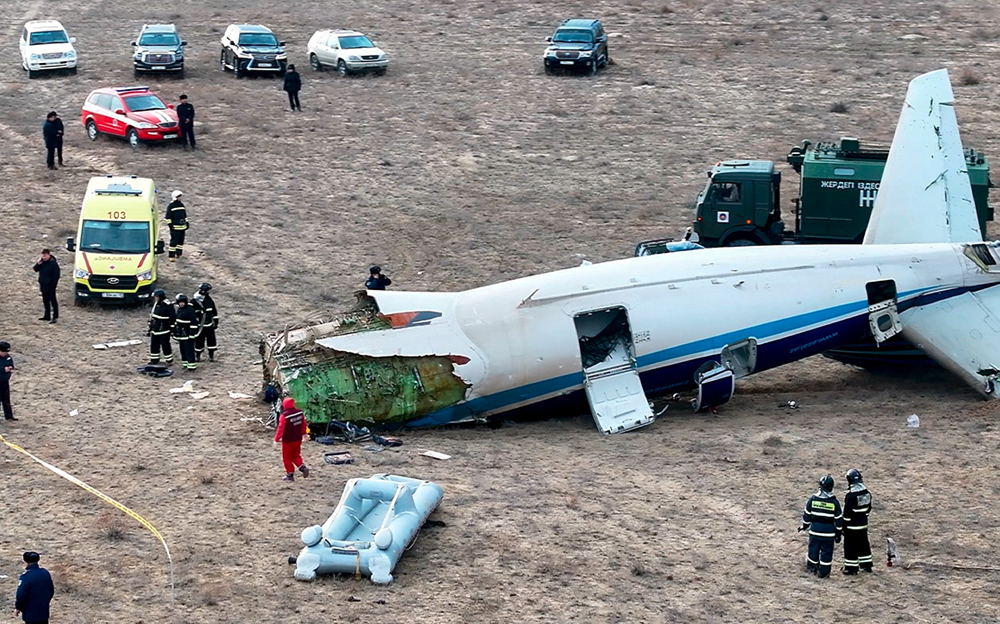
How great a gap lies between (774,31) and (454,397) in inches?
1414

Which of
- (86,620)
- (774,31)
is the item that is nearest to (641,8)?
(774,31)

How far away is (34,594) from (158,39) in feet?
124

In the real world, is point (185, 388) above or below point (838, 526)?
below

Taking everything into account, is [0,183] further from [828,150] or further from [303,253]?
[828,150]

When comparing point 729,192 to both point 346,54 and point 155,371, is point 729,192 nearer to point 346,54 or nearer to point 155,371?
point 155,371

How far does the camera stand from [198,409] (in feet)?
85.0

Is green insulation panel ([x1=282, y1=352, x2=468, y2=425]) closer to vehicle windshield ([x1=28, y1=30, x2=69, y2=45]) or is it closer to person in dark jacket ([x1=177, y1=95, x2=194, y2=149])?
person in dark jacket ([x1=177, y1=95, x2=194, y2=149])

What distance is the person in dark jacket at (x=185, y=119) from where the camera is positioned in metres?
42.5

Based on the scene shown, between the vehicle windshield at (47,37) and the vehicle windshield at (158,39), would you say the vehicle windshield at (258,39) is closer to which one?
the vehicle windshield at (158,39)

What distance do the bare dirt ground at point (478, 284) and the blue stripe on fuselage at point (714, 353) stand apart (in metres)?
0.53

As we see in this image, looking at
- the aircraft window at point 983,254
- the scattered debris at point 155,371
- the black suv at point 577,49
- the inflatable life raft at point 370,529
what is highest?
the black suv at point 577,49

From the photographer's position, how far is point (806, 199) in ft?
107

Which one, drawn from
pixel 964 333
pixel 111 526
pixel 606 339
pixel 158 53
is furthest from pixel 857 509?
pixel 158 53

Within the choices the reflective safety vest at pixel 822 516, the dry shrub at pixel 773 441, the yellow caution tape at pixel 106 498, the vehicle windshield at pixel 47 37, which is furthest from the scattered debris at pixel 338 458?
the vehicle windshield at pixel 47 37
